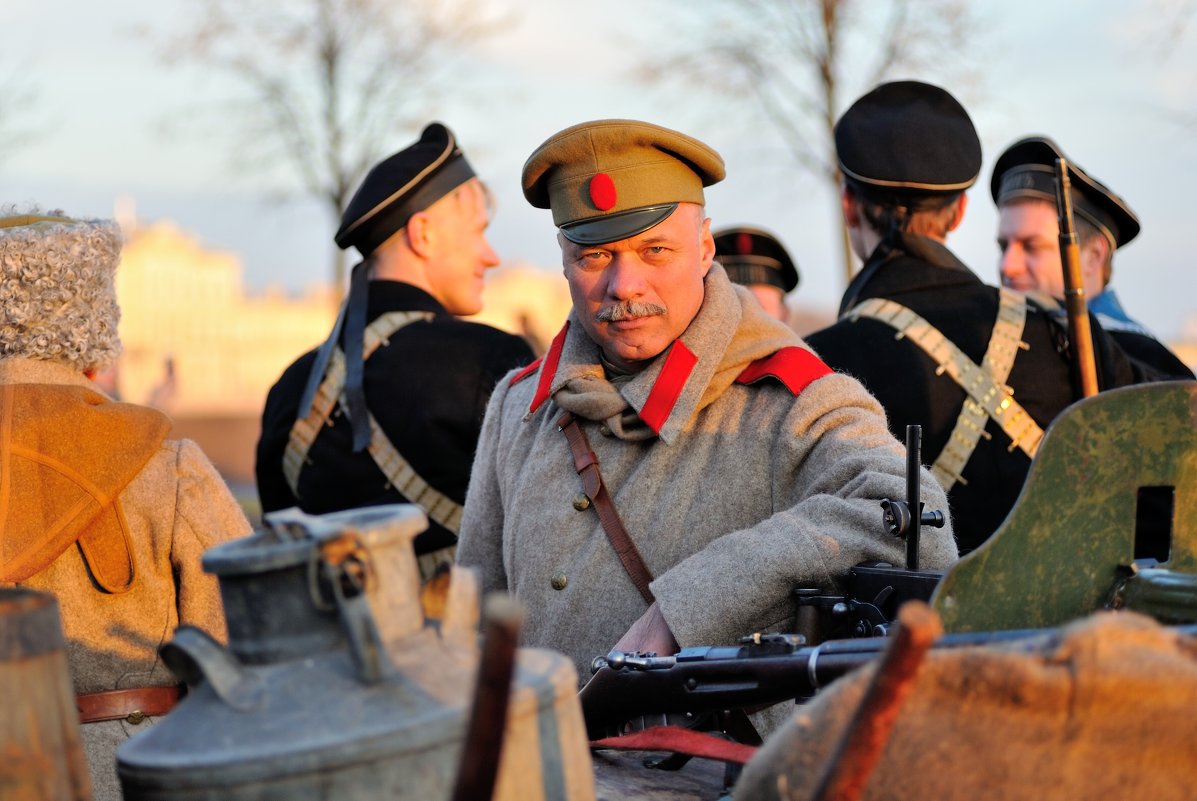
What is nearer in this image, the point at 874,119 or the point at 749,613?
the point at 749,613

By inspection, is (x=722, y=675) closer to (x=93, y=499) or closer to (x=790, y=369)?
(x=790, y=369)

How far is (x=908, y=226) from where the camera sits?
4844mm

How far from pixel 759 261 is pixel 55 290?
4.72 metres

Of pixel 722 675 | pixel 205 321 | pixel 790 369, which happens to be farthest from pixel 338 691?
pixel 205 321

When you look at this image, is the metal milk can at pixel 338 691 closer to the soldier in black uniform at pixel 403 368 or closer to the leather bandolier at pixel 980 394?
the leather bandolier at pixel 980 394

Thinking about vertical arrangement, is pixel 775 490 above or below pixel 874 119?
below

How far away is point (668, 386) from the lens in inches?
141

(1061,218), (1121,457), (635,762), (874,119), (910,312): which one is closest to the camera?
(1121,457)

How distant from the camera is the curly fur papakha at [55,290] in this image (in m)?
3.46

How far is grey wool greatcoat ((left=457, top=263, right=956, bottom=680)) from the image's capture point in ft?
10.4

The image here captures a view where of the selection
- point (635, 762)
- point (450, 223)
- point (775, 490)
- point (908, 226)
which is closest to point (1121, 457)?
point (635, 762)

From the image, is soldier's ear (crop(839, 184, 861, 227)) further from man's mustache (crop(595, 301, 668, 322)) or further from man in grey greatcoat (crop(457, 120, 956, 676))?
man's mustache (crop(595, 301, 668, 322))

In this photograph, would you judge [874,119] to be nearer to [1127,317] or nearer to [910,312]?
[910,312]

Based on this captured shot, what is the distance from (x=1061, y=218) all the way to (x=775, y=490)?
89cm
